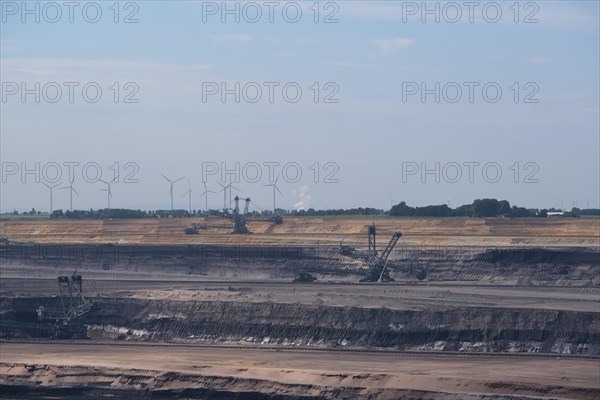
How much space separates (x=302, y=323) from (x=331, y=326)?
Answer: 215 centimetres

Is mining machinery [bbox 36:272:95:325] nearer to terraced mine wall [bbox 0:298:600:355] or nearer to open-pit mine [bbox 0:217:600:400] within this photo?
open-pit mine [bbox 0:217:600:400]

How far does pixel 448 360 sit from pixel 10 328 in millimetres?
30092

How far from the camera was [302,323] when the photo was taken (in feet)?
223

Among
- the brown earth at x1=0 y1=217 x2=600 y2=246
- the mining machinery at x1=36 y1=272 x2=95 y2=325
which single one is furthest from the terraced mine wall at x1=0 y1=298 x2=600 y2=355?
the brown earth at x1=0 y1=217 x2=600 y2=246

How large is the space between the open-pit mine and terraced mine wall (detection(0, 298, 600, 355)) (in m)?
0.10

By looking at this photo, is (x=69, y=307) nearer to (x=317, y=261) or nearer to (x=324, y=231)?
(x=317, y=261)

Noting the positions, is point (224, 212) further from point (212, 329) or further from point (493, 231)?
point (212, 329)

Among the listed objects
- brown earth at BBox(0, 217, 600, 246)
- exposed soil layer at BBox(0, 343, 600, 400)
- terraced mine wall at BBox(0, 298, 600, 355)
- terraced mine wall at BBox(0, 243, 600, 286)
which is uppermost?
brown earth at BBox(0, 217, 600, 246)

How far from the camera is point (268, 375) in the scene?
52.6 metres

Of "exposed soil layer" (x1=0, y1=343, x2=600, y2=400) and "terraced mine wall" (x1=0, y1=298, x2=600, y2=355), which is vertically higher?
"terraced mine wall" (x1=0, y1=298, x2=600, y2=355)

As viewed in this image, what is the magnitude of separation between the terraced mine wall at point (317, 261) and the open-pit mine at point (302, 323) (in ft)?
0.66

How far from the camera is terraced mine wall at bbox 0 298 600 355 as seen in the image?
60.7m

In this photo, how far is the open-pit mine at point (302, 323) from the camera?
5153 centimetres

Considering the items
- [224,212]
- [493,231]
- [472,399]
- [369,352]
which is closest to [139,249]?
[224,212]
